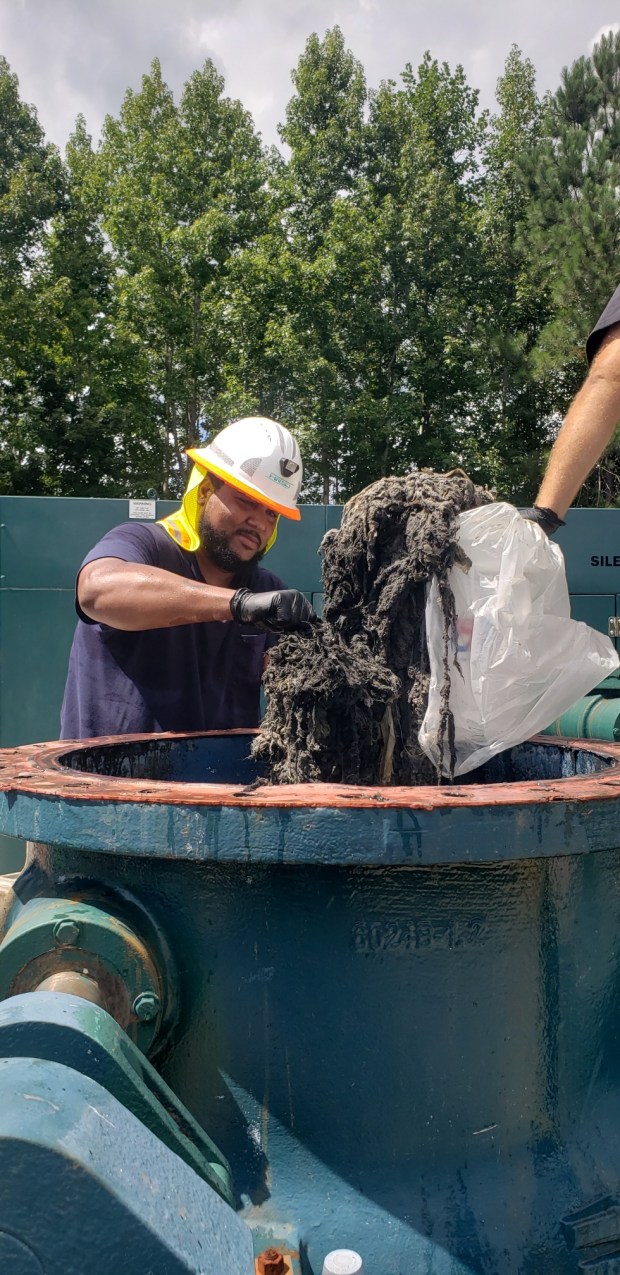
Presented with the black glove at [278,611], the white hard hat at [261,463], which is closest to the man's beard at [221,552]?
the white hard hat at [261,463]

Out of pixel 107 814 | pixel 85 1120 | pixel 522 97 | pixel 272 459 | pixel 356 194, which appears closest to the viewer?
pixel 85 1120

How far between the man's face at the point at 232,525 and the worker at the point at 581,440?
2.63ft

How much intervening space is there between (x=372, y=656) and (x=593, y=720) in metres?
2.23

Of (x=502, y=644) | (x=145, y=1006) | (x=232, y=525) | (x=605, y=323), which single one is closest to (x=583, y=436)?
(x=605, y=323)

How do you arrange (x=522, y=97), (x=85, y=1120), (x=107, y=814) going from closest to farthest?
(x=85, y=1120) → (x=107, y=814) → (x=522, y=97)

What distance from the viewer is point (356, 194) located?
21.5 meters

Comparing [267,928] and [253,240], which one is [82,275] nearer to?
[253,240]

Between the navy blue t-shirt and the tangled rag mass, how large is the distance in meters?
0.83

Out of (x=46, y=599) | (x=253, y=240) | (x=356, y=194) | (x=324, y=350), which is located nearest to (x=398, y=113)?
(x=356, y=194)

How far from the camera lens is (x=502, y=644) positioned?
1.72 metres

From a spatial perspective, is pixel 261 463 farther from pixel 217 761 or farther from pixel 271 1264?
pixel 271 1264

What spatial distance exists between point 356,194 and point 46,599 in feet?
60.2

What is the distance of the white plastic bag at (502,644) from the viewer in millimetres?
1730

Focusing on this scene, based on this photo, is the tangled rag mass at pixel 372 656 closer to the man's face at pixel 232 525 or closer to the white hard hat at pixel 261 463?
the white hard hat at pixel 261 463
